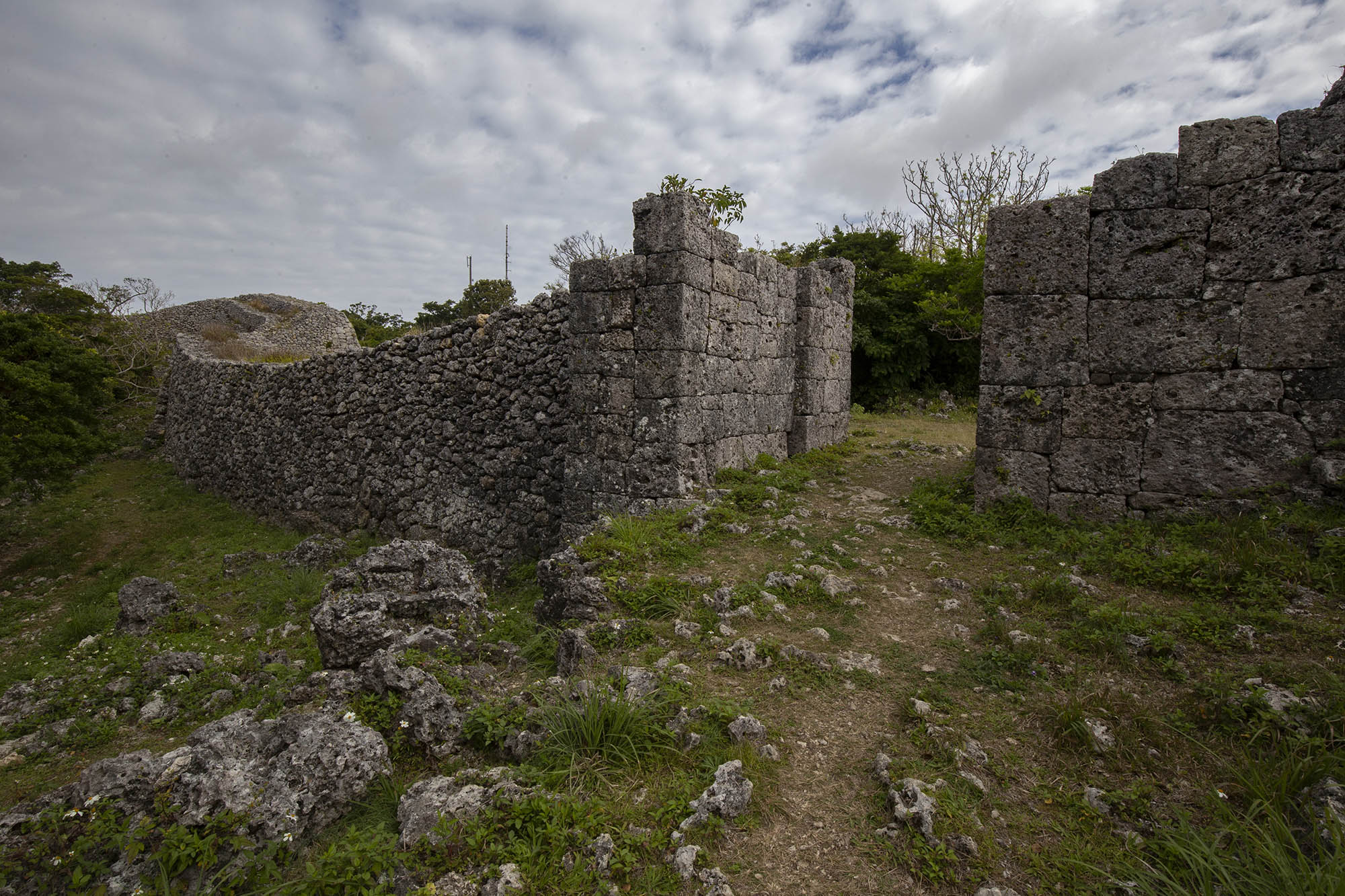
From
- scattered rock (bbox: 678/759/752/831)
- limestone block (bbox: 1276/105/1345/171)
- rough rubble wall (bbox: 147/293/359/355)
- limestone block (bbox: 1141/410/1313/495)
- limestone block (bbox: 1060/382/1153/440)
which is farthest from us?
rough rubble wall (bbox: 147/293/359/355)

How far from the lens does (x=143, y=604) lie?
806cm

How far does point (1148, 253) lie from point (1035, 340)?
1058 millimetres

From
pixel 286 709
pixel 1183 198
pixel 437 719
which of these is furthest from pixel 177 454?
pixel 1183 198

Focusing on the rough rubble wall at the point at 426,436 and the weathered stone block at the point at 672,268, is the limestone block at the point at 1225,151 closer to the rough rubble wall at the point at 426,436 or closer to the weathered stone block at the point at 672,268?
the weathered stone block at the point at 672,268

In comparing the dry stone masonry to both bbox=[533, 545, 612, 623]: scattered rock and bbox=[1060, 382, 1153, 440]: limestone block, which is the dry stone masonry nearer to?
bbox=[533, 545, 612, 623]: scattered rock

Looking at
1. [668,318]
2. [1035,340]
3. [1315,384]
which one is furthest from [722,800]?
[1315,384]

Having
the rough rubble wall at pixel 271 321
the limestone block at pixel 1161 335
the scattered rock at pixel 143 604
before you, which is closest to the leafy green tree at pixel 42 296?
the rough rubble wall at pixel 271 321

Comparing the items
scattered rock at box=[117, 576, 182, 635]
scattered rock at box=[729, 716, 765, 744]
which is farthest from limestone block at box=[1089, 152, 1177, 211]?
scattered rock at box=[117, 576, 182, 635]

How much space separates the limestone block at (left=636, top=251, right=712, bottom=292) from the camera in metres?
6.93

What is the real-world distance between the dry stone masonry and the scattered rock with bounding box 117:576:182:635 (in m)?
3.12

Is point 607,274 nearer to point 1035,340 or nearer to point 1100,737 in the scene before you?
point 1035,340

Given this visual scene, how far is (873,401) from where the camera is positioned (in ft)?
56.3

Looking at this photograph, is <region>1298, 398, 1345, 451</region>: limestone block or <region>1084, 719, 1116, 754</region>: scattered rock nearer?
<region>1084, 719, 1116, 754</region>: scattered rock

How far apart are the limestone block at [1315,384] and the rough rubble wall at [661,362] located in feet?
16.7
